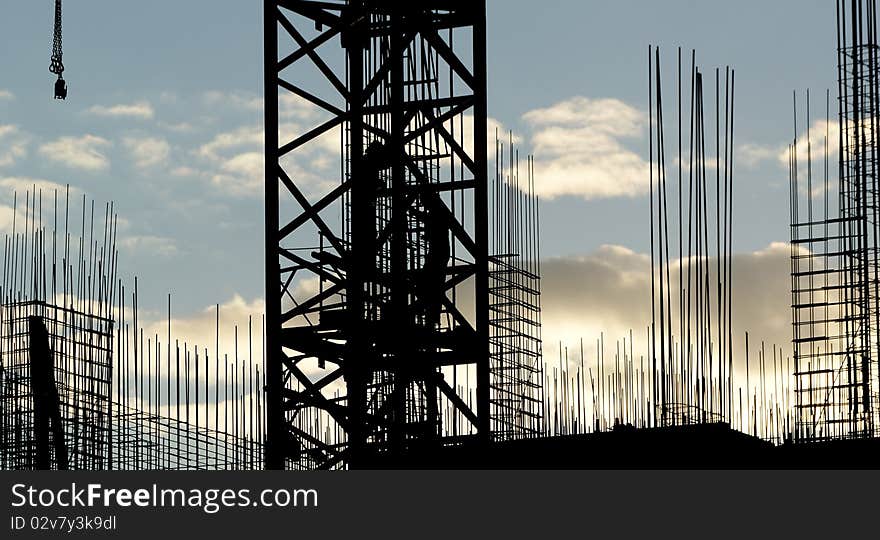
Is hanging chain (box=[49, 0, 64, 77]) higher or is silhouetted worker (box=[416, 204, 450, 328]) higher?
hanging chain (box=[49, 0, 64, 77])

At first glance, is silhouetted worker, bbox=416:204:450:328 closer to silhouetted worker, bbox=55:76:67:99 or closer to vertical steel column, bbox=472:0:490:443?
vertical steel column, bbox=472:0:490:443

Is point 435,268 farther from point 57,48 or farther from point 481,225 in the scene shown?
point 57,48

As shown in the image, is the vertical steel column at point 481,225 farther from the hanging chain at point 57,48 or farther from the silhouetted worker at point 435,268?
the hanging chain at point 57,48

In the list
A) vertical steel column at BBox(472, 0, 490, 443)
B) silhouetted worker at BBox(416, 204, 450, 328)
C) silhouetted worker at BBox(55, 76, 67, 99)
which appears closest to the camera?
vertical steel column at BBox(472, 0, 490, 443)

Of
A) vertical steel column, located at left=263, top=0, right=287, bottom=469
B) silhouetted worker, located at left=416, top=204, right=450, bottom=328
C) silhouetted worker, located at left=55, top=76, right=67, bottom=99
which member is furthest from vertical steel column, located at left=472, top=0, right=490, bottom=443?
silhouetted worker, located at left=55, top=76, right=67, bottom=99

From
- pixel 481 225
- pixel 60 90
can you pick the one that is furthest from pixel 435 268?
pixel 60 90

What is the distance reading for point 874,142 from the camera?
85.9 ft

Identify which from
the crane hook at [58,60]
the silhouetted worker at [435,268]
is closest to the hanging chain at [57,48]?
the crane hook at [58,60]

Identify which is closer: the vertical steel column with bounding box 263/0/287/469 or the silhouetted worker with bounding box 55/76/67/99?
the vertical steel column with bounding box 263/0/287/469

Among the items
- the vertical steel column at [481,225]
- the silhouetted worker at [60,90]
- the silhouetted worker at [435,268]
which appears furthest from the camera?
the silhouetted worker at [60,90]
